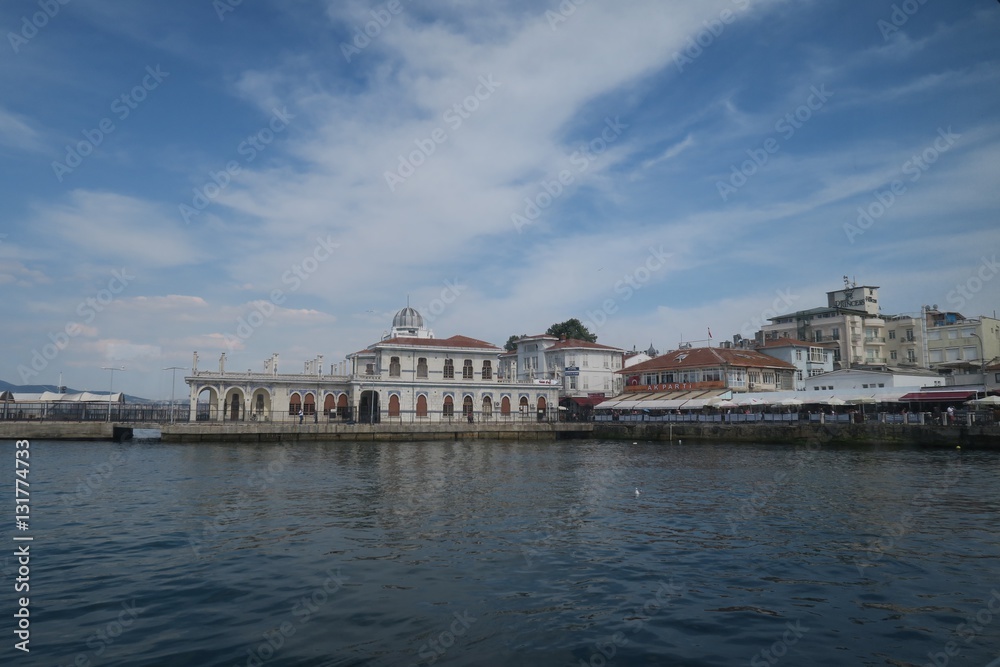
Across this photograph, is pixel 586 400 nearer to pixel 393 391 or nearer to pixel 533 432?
pixel 533 432

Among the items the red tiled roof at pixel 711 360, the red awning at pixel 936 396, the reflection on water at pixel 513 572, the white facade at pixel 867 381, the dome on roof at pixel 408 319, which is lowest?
the reflection on water at pixel 513 572

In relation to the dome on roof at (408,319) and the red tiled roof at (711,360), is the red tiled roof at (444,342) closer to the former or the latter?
the dome on roof at (408,319)

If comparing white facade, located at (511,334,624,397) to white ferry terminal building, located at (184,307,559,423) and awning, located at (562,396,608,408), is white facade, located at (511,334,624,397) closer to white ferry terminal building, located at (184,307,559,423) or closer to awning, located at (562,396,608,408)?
awning, located at (562,396,608,408)

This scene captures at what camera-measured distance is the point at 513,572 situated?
1188 centimetres

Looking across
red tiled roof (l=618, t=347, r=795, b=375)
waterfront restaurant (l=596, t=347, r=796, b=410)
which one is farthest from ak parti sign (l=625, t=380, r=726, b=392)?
red tiled roof (l=618, t=347, r=795, b=375)

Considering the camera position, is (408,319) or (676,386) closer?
(676,386)

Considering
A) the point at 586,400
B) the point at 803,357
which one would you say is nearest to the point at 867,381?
the point at 803,357

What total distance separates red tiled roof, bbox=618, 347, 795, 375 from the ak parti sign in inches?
64.8

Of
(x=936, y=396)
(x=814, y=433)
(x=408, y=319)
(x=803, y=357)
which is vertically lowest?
(x=814, y=433)

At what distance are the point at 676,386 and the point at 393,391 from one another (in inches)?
1061

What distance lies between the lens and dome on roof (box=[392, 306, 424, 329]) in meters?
72.2

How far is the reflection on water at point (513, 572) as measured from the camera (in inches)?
337

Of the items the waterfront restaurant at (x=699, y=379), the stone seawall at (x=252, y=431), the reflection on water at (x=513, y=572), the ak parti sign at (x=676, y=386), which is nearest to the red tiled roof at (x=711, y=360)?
the waterfront restaurant at (x=699, y=379)

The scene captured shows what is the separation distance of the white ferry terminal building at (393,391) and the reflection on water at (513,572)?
100ft
